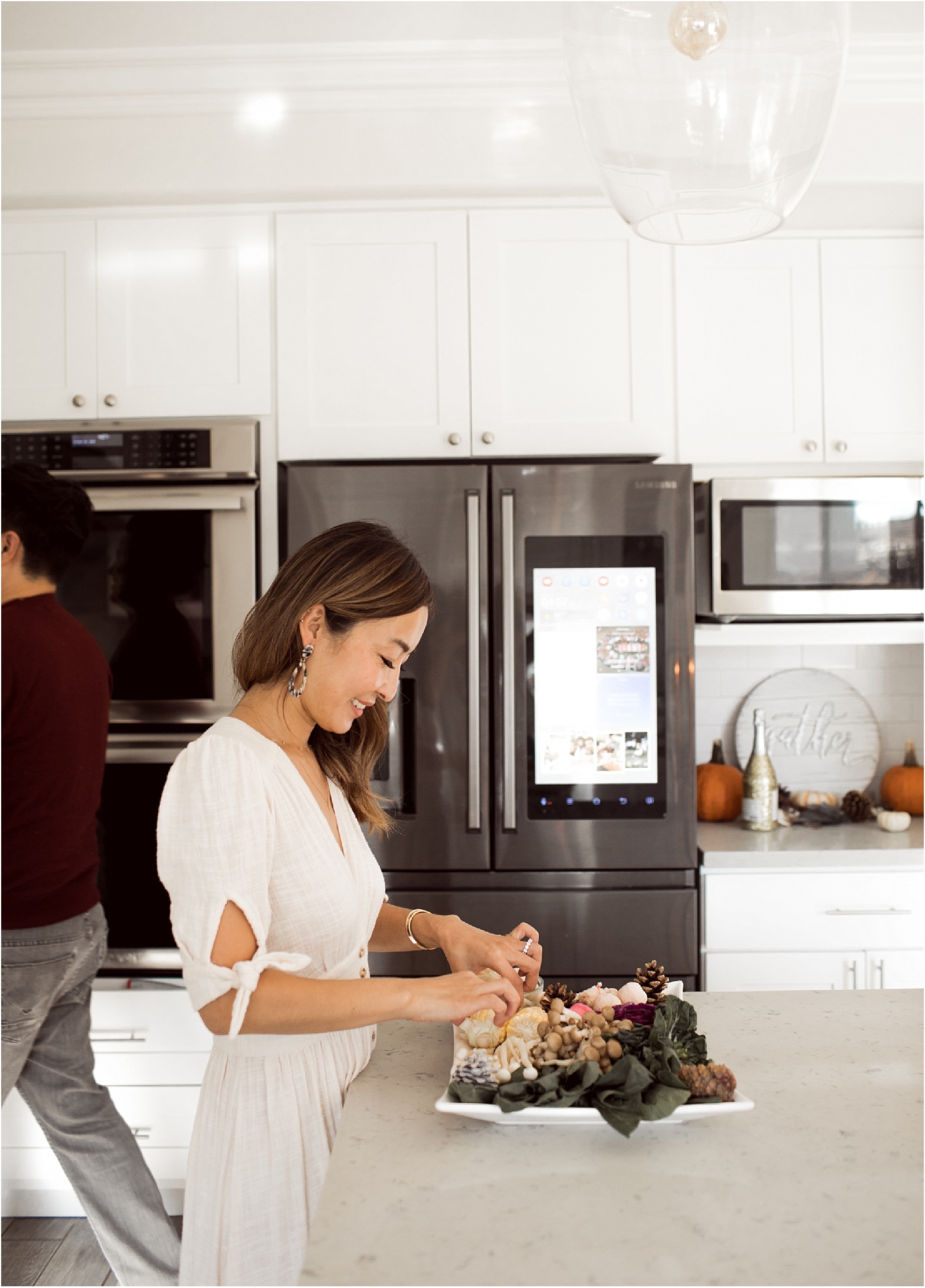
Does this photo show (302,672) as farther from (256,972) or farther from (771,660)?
(771,660)

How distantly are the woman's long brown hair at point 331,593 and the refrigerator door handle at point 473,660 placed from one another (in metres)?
0.98

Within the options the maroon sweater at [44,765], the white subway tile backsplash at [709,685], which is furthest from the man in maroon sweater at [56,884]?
the white subway tile backsplash at [709,685]

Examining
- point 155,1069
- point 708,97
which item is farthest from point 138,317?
point 708,97

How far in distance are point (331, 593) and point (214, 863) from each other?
0.39m

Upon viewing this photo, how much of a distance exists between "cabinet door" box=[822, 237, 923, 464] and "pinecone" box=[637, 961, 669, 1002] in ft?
6.10

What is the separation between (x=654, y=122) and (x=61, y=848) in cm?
181

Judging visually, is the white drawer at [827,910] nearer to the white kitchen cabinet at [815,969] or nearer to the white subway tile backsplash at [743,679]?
the white kitchen cabinet at [815,969]

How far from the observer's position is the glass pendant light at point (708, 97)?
813 mm

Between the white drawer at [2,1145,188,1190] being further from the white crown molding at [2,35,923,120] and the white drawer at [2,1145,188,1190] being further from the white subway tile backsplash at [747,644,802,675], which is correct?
the white crown molding at [2,35,923,120]

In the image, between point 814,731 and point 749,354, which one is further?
point 814,731

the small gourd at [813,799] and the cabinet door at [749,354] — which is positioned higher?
the cabinet door at [749,354]

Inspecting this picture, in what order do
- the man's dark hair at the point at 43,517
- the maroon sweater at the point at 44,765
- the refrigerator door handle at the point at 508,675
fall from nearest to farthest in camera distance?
the maroon sweater at the point at 44,765 → the man's dark hair at the point at 43,517 → the refrigerator door handle at the point at 508,675

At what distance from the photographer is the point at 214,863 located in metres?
1.09

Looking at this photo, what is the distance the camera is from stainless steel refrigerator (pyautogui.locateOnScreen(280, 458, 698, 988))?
7.74 ft
